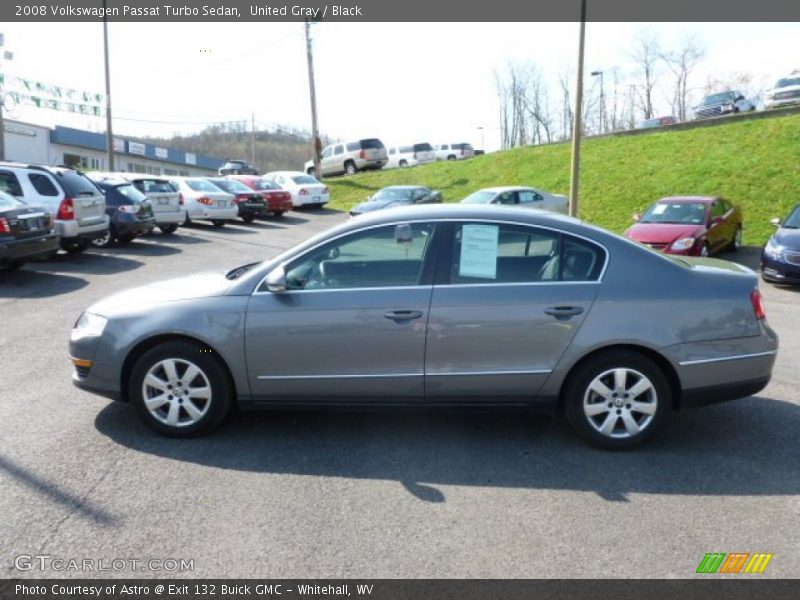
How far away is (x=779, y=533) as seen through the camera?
3.61 m

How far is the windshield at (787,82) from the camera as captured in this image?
31247 mm

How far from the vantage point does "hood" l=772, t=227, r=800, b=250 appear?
11828mm

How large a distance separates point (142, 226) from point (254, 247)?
284cm

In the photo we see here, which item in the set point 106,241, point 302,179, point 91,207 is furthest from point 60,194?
point 302,179

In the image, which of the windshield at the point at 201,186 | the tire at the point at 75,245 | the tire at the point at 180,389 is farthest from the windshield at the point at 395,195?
the tire at the point at 180,389

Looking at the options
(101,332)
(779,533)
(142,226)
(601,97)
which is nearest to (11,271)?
(142,226)

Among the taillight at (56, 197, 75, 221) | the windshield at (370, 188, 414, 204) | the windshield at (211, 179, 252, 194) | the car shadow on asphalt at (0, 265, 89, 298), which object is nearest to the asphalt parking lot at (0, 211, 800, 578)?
the car shadow on asphalt at (0, 265, 89, 298)

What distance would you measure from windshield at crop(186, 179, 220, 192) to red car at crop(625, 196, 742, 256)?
1362 cm

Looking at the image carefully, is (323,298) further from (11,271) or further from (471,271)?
(11,271)

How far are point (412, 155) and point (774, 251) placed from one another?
36206 millimetres

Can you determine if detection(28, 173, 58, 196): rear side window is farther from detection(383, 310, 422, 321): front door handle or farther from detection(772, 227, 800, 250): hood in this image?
detection(772, 227, 800, 250): hood

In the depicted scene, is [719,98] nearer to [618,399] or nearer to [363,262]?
[618,399]

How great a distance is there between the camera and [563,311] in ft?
15.0
